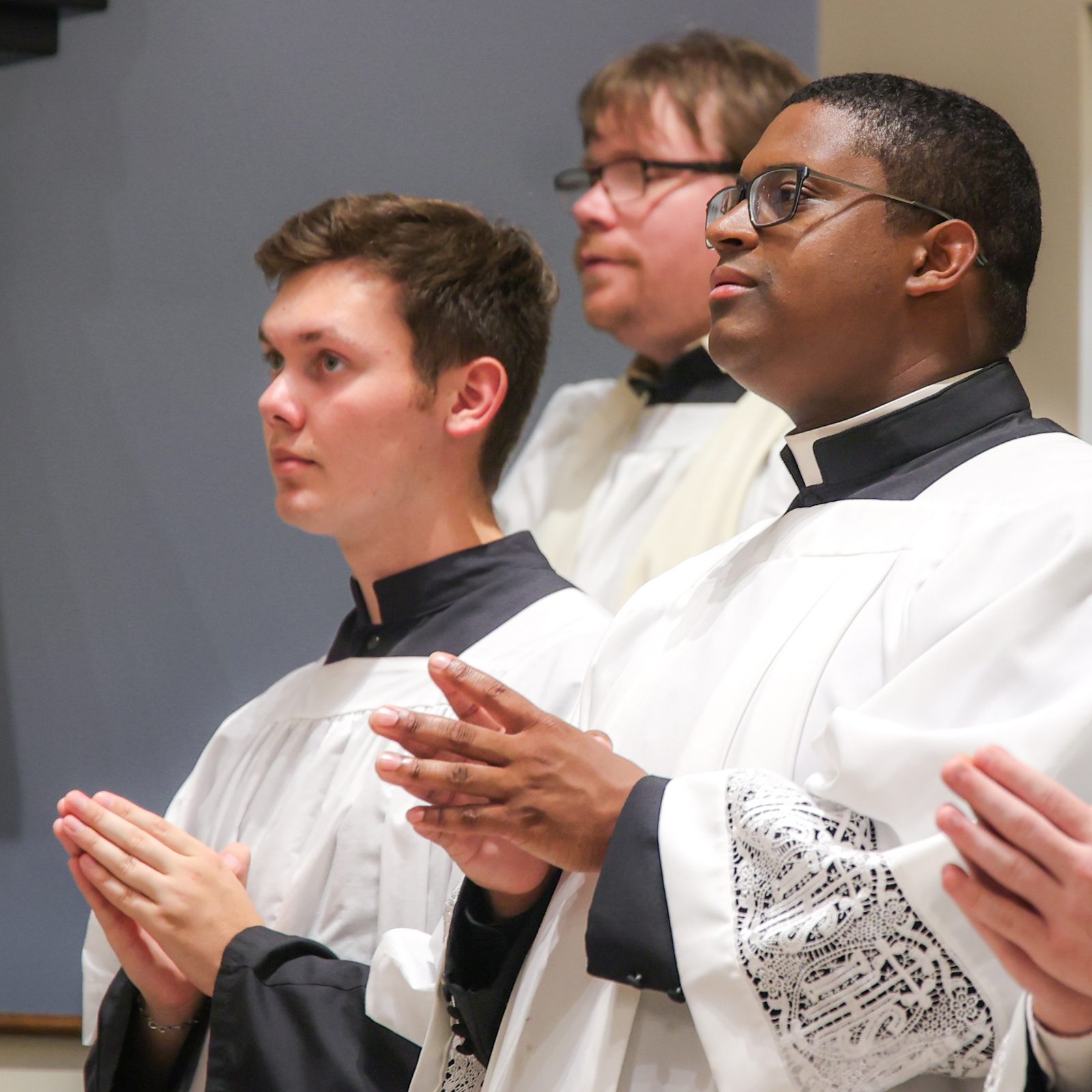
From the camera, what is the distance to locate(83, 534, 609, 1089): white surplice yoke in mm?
2137

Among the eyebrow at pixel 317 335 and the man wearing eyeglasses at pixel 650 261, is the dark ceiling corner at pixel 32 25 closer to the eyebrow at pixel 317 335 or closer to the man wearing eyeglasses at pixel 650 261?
the man wearing eyeglasses at pixel 650 261

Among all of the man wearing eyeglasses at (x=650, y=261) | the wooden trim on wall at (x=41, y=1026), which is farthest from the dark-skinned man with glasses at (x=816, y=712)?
the wooden trim on wall at (x=41, y=1026)

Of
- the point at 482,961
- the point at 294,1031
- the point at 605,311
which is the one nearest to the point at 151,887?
the point at 294,1031

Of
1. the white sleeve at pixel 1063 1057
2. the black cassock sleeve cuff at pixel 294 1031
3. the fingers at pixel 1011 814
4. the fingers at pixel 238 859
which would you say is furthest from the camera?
the fingers at pixel 238 859

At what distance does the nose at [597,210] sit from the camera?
11.0ft

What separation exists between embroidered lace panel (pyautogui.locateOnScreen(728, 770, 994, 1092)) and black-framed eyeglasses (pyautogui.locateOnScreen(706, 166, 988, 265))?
0.67 m

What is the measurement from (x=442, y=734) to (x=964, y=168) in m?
0.87

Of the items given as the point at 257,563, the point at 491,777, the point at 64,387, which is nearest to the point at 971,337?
the point at 491,777

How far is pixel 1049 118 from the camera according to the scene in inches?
120

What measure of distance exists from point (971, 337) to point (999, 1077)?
0.81 meters

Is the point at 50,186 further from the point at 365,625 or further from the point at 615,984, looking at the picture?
the point at 615,984

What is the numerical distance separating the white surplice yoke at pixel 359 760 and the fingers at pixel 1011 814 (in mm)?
1055

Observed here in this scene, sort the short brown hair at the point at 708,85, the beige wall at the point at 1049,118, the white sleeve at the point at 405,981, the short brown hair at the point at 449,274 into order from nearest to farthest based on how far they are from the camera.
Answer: the white sleeve at the point at 405,981, the short brown hair at the point at 449,274, the beige wall at the point at 1049,118, the short brown hair at the point at 708,85

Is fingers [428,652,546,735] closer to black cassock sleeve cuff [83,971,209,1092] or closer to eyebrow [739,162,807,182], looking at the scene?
eyebrow [739,162,807,182]
